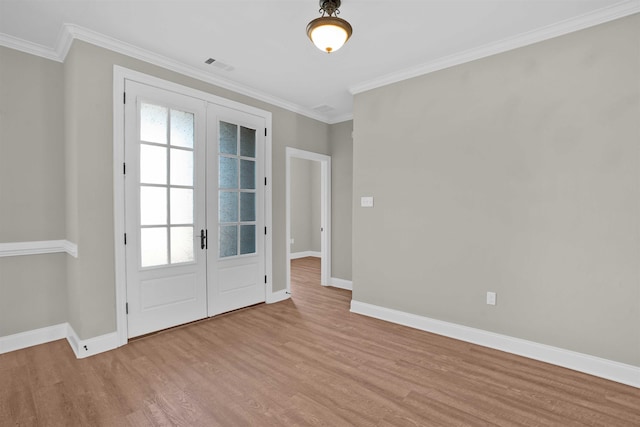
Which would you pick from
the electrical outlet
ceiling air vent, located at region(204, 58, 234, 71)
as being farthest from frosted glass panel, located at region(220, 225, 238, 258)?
the electrical outlet

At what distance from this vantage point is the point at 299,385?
2.31 metres

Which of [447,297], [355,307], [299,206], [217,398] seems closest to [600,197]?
[447,297]

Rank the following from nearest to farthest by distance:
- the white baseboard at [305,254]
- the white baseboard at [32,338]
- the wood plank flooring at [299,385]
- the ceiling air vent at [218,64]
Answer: the wood plank flooring at [299,385] < the white baseboard at [32,338] < the ceiling air vent at [218,64] < the white baseboard at [305,254]

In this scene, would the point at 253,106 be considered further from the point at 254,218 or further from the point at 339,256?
the point at 339,256

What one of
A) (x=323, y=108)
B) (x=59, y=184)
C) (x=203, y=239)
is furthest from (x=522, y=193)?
(x=59, y=184)

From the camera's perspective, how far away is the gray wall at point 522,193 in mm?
2393

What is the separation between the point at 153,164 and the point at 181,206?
1.69 ft

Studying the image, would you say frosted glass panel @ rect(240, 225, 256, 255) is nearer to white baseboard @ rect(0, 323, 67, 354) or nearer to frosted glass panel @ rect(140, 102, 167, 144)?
frosted glass panel @ rect(140, 102, 167, 144)

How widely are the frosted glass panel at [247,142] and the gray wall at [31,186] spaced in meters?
1.83

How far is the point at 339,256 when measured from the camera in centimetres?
523

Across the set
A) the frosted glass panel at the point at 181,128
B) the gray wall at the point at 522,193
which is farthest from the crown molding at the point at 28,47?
the gray wall at the point at 522,193

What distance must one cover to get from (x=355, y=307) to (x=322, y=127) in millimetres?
2949

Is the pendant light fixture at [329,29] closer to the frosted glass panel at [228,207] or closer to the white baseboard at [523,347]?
the frosted glass panel at [228,207]

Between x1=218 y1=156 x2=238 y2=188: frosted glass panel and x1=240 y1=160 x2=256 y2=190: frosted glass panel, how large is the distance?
10 cm
